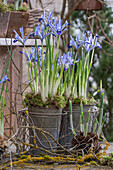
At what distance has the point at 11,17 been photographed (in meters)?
1.57

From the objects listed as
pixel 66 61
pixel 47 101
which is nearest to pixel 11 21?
pixel 66 61

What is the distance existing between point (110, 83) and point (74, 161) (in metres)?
2.52

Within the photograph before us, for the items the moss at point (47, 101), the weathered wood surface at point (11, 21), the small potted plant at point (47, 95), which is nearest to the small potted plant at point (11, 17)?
the weathered wood surface at point (11, 21)

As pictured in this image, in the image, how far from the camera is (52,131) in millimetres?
1344

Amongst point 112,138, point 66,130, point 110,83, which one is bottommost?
point 112,138

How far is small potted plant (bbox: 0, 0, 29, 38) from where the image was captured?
1532 mm

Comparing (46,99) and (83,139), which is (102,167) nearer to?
Answer: (83,139)

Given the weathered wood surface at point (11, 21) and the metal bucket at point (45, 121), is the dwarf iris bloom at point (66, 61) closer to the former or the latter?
the metal bucket at point (45, 121)

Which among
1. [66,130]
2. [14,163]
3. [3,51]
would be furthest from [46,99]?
[3,51]

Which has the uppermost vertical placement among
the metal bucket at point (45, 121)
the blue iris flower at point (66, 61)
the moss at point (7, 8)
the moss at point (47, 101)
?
the moss at point (7, 8)

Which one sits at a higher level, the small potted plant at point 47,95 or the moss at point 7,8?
the moss at point 7,8

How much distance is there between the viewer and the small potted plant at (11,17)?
1.53 metres

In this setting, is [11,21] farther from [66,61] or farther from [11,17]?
[66,61]

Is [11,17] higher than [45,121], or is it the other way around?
[11,17]
